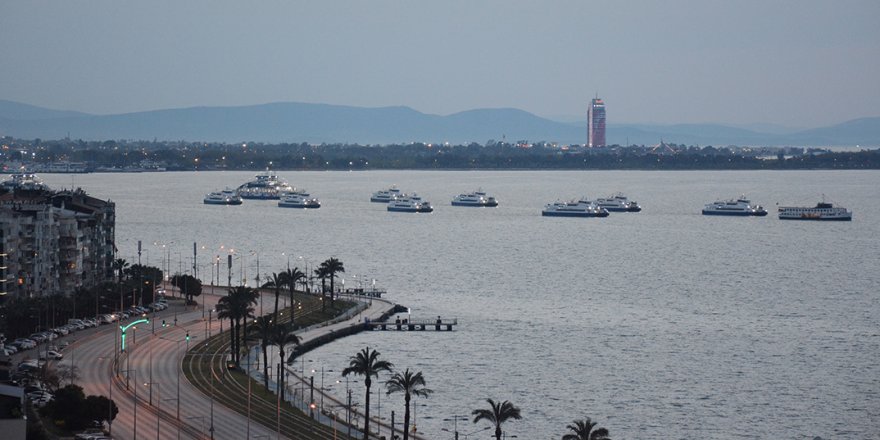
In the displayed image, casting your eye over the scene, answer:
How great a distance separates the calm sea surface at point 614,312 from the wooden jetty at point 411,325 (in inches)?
41.0

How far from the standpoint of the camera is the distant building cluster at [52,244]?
6078 cm

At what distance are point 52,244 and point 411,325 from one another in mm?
18335

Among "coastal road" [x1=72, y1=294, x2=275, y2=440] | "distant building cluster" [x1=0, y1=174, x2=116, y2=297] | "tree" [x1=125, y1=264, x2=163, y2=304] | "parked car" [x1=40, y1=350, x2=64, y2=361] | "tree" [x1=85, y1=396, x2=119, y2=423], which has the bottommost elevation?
"coastal road" [x1=72, y1=294, x2=275, y2=440]

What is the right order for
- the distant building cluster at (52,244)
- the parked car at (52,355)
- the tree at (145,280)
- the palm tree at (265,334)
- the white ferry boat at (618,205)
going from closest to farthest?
the palm tree at (265,334) < the parked car at (52,355) < the distant building cluster at (52,244) < the tree at (145,280) < the white ferry boat at (618,205)

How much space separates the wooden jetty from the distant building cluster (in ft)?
50.2

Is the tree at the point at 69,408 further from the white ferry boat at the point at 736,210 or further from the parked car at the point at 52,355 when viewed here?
the white ferry boat at the point at 736,210

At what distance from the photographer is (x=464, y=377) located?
52.5 m

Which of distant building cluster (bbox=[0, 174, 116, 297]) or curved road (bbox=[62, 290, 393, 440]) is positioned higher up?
distant building cluster (bbox=[0, 174, 116, 297])

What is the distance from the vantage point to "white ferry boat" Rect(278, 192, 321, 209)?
170 meters

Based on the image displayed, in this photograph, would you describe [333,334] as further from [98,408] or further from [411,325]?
[98,408]

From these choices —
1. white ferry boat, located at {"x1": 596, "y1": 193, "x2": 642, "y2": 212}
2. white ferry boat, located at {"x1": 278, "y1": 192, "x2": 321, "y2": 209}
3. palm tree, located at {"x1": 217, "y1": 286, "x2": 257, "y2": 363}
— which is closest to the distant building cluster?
palm tree, located at {"x1": 217, "y1": 286, "x2": 257, "y2": 363}

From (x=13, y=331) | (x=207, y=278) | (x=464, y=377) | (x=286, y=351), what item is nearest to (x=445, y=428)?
(x=464, y=377)

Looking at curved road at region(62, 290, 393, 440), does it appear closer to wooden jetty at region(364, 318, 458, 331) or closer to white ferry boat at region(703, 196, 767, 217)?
wooden jetty at region(364, 318, 458, 331)

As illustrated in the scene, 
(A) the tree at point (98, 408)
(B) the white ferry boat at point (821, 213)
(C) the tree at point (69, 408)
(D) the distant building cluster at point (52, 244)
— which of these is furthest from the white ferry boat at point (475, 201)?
(C) the tree at point (69, 408)
